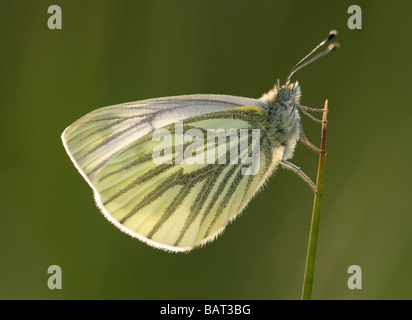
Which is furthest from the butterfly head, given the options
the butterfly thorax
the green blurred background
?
the green blurred background

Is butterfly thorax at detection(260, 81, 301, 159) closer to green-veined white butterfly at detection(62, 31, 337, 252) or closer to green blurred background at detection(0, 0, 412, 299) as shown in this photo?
green-veined white butterfly at detection(62, 31, 337, 252)

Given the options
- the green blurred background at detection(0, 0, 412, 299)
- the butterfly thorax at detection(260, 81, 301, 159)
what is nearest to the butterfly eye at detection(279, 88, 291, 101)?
the butterfly thorax at detection(260, 81, 301, 159)

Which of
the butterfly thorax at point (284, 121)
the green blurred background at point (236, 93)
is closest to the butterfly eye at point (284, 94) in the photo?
the butterfly thorax at point (284, 121)

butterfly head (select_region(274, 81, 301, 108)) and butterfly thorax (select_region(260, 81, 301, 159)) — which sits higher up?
butterfly head (select_region(274, 81, 301, 108))

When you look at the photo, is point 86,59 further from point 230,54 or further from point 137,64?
point 230,54

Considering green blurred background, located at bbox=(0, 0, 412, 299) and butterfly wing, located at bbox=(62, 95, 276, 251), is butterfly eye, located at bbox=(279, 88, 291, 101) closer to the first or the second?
butterfly wing, located at bbox=(62, 95, 276, 251)

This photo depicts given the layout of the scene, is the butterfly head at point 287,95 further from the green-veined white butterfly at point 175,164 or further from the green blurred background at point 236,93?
the green blurred background at point 236,93

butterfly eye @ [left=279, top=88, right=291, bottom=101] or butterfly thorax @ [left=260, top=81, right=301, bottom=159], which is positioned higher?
butterfly eye @ [left=279, top=88, right=291, bottom=101]
